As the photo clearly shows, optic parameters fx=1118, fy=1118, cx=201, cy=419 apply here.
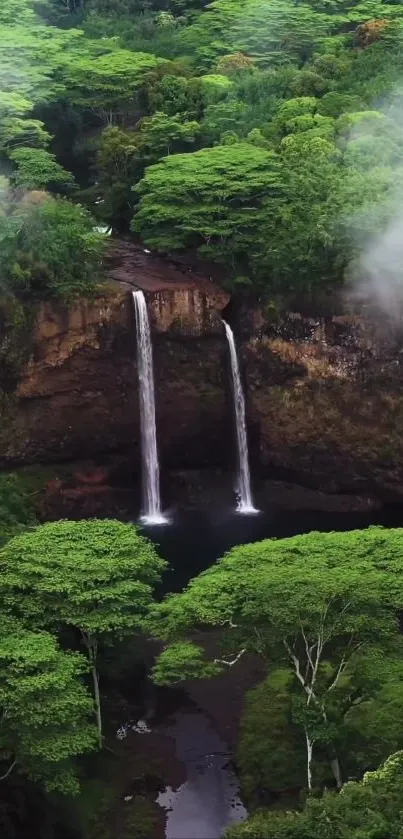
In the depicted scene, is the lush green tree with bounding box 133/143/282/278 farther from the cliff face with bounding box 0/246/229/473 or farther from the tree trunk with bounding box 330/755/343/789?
the tree trunk with bounding box 330/755/343/789

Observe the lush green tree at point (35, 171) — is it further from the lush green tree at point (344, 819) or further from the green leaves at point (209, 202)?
the lush green tree at point (344, 819)

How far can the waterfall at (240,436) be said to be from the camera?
33125 millimetres

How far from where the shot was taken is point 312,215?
31.7 meters

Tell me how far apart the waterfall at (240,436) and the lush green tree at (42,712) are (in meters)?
15.6

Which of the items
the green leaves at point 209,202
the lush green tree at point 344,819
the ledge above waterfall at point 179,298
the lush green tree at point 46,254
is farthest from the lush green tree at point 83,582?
the green leaves at point 209,202

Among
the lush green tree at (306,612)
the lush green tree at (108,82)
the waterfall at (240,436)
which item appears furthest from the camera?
the lush green tree at (108,82)

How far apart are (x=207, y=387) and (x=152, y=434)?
7.11ft

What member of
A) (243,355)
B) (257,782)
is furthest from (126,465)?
(257,782)

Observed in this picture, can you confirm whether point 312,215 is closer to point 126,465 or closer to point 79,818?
point 126,465

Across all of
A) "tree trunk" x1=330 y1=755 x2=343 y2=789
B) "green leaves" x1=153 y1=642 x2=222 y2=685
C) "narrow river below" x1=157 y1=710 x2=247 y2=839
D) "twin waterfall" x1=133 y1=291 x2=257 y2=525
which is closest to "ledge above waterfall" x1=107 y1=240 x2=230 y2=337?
"twin waterfall" x1=133 y1=291 x2=257 y2=525

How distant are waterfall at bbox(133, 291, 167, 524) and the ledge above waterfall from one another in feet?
1.07

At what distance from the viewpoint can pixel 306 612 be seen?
707 inches

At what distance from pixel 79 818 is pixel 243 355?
1682 centimetres

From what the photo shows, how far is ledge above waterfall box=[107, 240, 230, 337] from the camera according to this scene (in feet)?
106
